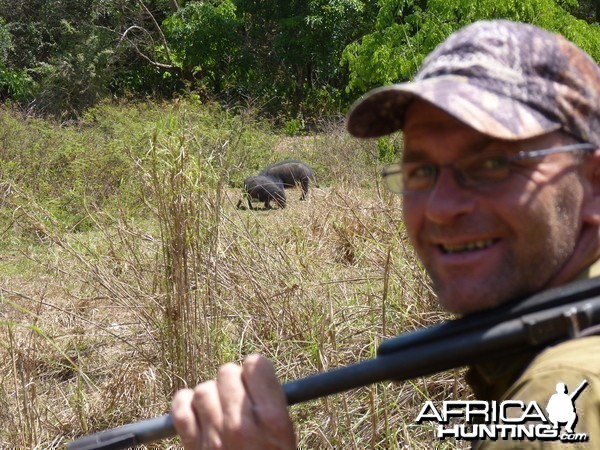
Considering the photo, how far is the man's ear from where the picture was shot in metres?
1.35

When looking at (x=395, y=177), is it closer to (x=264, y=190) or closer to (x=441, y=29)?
(x=441, y=29)

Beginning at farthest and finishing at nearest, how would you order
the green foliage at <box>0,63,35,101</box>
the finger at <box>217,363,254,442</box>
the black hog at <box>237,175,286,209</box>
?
the green foliage at <box>0,63,35,101</box> → the black hog at <box>237,175,286,209</box> → the finger at <box>217,363,254,442</box>

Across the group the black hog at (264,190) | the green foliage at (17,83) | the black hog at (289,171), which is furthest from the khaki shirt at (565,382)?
the green foliage at (17,83)

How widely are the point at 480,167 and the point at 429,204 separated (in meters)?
0.10

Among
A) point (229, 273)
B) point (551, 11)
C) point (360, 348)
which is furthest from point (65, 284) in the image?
point (551, 11)

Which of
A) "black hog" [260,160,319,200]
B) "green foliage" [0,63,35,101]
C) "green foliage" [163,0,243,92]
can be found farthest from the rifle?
"green foliage" [0,63,35,101]

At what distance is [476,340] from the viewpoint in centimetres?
109

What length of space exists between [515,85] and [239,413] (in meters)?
0.59

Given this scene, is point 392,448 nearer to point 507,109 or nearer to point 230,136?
point 230,136

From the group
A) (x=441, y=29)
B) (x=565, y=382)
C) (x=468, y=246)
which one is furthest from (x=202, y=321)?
(x=441, y=29)

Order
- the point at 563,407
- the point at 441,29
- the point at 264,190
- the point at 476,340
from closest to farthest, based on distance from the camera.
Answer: the point at 563,407 → the point at 476,340 → the point at 441,29 → the point at 264,190

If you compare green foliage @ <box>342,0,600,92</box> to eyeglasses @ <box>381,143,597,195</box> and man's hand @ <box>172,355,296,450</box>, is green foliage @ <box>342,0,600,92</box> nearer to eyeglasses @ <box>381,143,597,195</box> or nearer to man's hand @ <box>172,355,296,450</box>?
eyeglasses @ <box>381,143,597,195</box>

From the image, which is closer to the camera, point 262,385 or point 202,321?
point 262,385

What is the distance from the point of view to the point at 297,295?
14.0 feet
